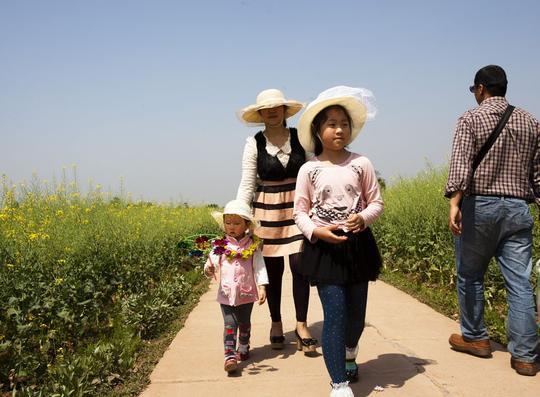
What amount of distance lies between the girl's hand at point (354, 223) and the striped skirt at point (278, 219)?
1074 millimetres

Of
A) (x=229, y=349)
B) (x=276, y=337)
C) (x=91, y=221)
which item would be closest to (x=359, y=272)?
(x=229, y=349)

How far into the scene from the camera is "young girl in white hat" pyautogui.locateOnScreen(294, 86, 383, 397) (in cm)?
323

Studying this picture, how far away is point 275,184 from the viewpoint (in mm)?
4375

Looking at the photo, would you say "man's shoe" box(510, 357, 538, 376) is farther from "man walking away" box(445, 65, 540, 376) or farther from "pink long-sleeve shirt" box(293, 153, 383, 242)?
"pink long-sleeve shirt" box(293, 153, 383, 242)

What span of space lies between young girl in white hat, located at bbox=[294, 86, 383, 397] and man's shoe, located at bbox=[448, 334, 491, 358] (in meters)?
1.15

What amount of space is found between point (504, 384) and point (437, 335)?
1.30 metres

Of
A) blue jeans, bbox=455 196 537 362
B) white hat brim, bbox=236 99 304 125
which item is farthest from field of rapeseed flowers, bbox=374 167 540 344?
white hat brim, bbox=236 99 304 125

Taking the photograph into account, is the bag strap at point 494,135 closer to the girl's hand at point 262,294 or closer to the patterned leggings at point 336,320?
the patterned leggings at point 336,320

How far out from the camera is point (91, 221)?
25.3 feet

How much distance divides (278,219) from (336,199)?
105cm

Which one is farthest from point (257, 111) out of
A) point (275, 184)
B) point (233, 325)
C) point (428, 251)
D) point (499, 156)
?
point (428, 251)

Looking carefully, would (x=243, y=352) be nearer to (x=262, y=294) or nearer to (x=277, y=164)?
(x=262, y=294)

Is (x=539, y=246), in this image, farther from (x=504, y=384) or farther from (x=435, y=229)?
(x=504, y=384)

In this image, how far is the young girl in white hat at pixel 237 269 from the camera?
4.05m
